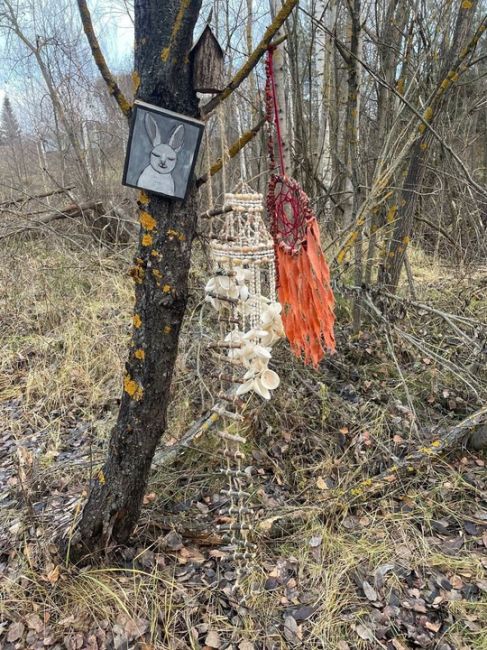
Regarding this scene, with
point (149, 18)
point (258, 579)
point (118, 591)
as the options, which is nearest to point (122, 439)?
point (118, 591)

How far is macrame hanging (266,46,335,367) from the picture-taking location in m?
1.64

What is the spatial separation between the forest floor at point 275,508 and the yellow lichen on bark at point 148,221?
130cm

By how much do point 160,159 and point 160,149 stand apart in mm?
28

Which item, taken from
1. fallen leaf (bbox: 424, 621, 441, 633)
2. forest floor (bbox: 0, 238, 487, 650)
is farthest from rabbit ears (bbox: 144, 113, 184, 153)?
fallen leaf (bbox: 424, 621, 441, 633)

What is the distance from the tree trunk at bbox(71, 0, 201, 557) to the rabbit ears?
0.06 m

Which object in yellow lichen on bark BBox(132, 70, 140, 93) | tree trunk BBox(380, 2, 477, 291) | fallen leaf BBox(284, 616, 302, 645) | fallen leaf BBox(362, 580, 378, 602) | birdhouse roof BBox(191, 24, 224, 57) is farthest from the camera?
tree trunk BBox(380, 2, 477, 291)

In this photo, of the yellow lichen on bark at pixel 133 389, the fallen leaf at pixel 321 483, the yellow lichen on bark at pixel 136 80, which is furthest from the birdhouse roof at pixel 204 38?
the fallen leaf at pixel 321 483

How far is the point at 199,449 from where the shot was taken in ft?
8.31

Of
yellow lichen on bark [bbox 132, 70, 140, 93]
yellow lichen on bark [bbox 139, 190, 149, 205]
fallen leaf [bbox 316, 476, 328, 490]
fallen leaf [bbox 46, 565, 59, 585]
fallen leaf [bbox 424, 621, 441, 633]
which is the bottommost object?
fallen leaf [bbox 424, 621, 441, 633]

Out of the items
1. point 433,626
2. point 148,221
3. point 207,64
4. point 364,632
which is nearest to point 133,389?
point 148,221

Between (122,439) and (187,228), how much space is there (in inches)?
32.5

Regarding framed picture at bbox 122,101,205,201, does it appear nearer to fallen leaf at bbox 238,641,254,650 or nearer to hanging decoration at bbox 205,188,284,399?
hanging decoration at bbox 205,188,284,399

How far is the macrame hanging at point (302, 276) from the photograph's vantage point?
1.64 meters

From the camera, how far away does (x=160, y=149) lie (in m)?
1.31
